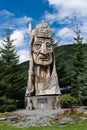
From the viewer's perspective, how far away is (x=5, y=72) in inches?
1040

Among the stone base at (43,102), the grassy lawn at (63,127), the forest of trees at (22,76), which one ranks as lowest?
the grassy lawn at (63,127)

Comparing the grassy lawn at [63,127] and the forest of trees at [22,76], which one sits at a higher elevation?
the forest of trees at [22,76]

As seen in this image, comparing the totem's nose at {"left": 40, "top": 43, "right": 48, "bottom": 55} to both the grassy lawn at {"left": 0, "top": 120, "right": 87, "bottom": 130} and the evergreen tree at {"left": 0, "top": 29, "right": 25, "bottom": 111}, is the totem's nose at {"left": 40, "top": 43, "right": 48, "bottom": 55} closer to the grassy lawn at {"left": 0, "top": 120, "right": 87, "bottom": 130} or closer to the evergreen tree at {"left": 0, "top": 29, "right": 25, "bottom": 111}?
the evergreen tree at {"left": 0, "top": 29, "right": 25, "bottom": 111}

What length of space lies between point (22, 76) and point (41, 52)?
357 cm

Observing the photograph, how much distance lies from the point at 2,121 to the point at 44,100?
6836 mm

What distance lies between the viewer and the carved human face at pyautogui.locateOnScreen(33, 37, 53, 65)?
24.9m

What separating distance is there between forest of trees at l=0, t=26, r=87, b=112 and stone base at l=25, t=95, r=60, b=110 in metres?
1.61

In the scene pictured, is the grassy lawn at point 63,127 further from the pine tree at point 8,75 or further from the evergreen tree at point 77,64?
the evergreen tree at point 77,64

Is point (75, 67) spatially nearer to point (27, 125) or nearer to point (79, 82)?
point (79, 82)

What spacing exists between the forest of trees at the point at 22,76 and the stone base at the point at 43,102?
63.3 inches

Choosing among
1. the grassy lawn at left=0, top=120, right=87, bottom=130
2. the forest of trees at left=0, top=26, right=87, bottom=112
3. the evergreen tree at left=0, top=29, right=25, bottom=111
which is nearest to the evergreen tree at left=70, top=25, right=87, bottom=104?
the forest of trees at left=0, top=26, right=87, bottom=112

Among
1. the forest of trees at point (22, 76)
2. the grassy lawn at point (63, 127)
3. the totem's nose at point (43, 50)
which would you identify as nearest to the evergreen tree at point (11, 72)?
the forest of trees at point (22, 76)

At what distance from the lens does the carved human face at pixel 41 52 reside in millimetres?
24886

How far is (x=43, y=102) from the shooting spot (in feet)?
78.5
